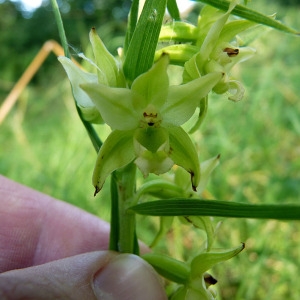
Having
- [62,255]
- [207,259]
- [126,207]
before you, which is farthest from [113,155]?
[62,255]

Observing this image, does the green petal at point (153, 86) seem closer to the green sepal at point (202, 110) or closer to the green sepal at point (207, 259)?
the green sepal at point (202, 110)

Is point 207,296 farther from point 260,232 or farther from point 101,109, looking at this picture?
point 260,232

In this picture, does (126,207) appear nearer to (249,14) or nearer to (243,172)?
(249,14)

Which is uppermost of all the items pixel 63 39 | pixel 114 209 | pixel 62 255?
pixel 63 39

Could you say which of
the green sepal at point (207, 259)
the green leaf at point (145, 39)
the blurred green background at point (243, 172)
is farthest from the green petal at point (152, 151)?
the blurred green background at point (243, 172)

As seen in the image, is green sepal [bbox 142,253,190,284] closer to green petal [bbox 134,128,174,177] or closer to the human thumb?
the human thumb

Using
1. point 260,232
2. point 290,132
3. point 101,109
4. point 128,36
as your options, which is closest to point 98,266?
point 101,109
